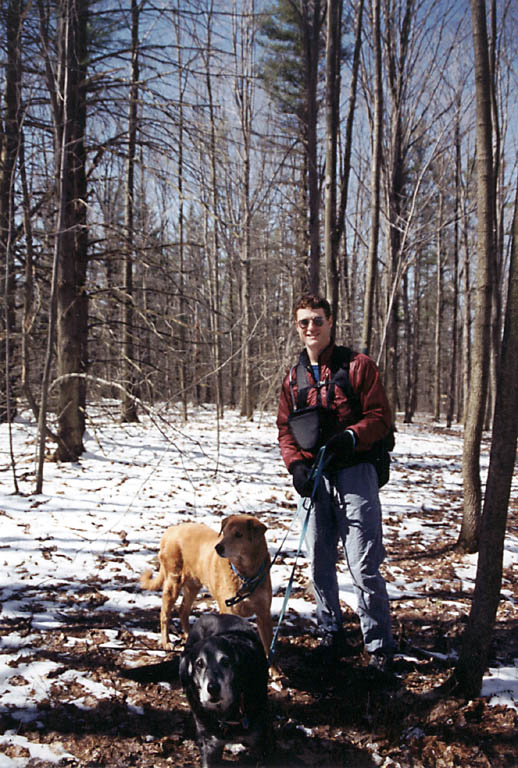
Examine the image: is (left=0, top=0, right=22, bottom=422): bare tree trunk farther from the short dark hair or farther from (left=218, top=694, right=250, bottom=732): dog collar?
(left=218, top=694, right=250, bottom=732): dog collar

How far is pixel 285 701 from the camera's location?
2693 mm

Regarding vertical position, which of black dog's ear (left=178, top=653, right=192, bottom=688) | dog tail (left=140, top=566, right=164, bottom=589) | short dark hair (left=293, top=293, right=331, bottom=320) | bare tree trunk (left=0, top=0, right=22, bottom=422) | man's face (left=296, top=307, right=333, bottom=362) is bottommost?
dog tail (left=140, top=566, right=164, bottom=589)

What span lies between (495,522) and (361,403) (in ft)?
3.27

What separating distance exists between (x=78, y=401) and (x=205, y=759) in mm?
6434

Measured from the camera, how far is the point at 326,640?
304 cm

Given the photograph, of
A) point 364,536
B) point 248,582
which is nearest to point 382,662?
point 364,536

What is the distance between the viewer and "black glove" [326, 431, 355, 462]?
277 centimetres

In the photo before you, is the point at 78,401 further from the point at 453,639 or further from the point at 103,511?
the point at 453,639

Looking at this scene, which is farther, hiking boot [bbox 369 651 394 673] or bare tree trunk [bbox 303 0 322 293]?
bare tree trunk [bbox 303 0 322 293]

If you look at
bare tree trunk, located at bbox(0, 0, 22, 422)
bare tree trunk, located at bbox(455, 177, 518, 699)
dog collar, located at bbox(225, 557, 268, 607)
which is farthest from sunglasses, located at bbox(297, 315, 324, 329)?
bare tree trunk, located at bbox(0, 0, 22, 422)

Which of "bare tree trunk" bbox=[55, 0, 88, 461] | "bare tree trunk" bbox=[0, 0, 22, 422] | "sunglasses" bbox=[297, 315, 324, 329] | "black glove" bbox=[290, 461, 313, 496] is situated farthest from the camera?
"bare tree trunk" bbox=[55, 0, 88, 461]

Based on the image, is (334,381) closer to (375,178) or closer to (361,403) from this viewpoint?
(361,403)

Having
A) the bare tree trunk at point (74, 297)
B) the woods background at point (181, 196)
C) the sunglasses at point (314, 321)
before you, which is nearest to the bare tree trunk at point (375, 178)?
the woods background at point (181, 196)

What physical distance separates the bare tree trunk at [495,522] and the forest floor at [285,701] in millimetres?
195
